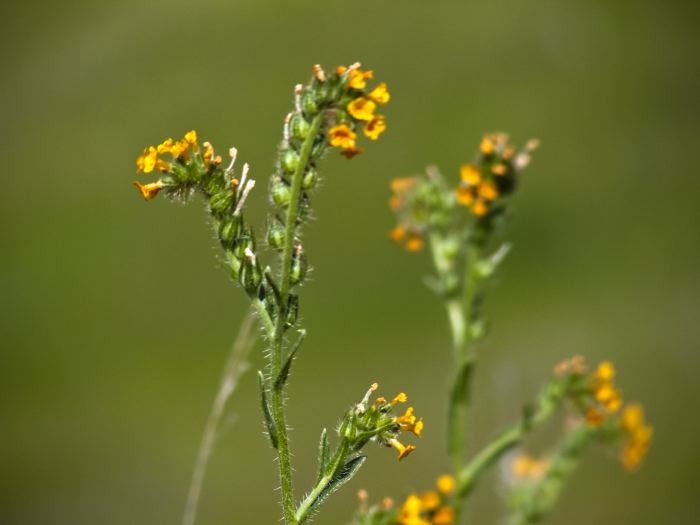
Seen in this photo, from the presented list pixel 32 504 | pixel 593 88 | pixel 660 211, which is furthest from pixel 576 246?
pixel 32 504

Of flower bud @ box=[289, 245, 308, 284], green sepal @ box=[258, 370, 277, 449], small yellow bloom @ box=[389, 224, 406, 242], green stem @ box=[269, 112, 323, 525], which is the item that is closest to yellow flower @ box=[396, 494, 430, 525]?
green stem @ box=[269, 112, 323, 525]

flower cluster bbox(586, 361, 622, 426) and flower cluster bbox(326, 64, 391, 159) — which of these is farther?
flower cluster bbox(586, 361, 622, 426)

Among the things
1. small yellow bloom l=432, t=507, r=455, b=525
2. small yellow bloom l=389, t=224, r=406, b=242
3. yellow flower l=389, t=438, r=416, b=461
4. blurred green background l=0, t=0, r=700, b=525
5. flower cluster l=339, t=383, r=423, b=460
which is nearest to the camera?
yellow flower l=389, t=438, r=416, b=461

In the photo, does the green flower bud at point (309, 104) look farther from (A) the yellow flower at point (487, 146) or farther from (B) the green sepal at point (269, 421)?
(A) the yellow flower at point (487, 146)

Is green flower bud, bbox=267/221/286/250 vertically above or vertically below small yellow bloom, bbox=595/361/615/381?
above

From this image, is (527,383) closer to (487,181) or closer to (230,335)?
(230,335)

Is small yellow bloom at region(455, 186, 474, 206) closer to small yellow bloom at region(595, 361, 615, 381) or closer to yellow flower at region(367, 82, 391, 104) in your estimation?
small yellow bloom at region(595, 361, 615, 381)

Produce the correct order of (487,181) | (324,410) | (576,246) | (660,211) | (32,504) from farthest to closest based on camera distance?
(660,211)
(576,246)
(324,410)
(32,504)
(487,181)
